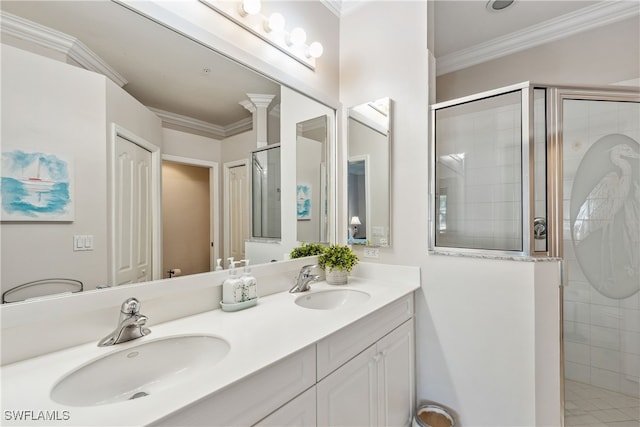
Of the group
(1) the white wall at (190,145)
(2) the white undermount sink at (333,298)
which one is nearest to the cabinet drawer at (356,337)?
(2) the white undermount sink at (333,298)

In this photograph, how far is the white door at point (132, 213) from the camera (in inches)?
38.6

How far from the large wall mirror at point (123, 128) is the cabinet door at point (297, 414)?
650 mm

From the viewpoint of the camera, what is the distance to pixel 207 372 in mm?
726

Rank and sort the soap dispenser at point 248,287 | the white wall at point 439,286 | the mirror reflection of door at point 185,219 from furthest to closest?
1. the white wall at point 439,286
2. the soap dispenser at point 248,287
3. the mirror reflection of door at point 185,219

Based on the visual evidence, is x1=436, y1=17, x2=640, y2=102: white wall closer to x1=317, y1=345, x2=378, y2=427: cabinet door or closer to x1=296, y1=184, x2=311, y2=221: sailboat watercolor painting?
x1=296, y1=184, x2=311, y2=221: sailboat watercolor painting

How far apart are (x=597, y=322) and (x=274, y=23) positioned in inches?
109

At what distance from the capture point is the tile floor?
1.73 metres

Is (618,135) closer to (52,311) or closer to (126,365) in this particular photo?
(126,365)

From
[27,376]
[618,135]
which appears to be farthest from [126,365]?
[618,135]

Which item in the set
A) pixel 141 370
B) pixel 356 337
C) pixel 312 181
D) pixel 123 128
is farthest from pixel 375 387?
pixel 123 128

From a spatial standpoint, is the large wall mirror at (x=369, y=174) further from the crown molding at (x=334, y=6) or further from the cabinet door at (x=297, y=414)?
the cabinet door at (x=297, y=414)

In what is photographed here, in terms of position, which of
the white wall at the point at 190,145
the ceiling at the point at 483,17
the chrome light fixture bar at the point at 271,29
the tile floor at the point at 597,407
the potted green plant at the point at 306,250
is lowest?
the tile floor at the point at 597,407

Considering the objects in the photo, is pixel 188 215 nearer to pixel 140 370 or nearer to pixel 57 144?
pixel 57 144

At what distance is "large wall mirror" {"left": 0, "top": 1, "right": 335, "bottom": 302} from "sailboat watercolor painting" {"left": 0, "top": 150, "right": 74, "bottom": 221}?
12 millimetres
